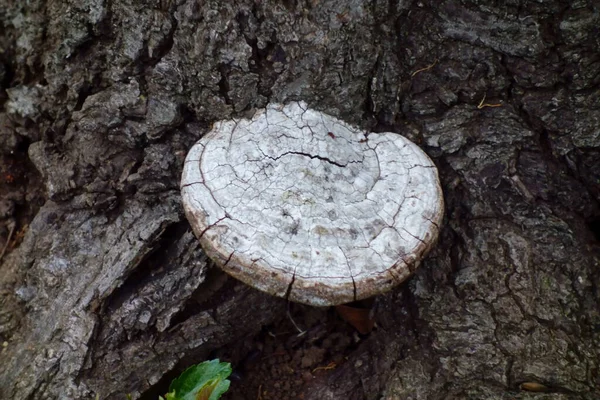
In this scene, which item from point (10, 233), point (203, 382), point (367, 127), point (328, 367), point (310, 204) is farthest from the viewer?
point (10, 233)

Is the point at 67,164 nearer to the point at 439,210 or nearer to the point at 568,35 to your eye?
the point at 439,210

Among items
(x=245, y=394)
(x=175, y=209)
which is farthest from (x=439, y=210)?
(x=245, y=394)

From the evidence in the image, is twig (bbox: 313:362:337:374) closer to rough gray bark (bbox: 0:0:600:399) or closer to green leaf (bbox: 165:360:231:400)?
rough gray bark (bbox: 0:0:600:399)

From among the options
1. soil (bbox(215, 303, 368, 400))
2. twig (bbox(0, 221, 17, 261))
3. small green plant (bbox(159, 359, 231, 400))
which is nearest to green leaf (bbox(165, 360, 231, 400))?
small green plant (bbox(159, 359, 231, 400))

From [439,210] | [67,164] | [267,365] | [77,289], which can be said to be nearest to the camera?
[439,210]

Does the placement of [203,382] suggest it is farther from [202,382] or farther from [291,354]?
[291,354]

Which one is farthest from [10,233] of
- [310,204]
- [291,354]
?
[310,204]

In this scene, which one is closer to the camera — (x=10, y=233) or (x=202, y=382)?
(x=202, y=382)
